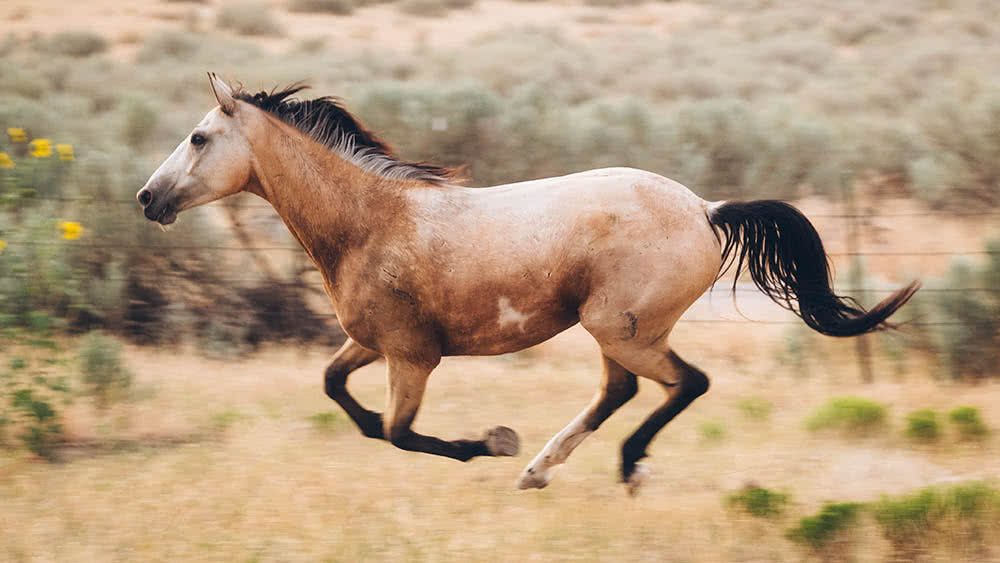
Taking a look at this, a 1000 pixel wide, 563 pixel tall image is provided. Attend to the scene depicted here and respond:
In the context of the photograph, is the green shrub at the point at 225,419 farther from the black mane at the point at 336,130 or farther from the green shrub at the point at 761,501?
the green shrub at the point at 761,501

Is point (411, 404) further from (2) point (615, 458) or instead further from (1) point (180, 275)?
(1) point (180, 275)

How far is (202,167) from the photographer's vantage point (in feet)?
16.0

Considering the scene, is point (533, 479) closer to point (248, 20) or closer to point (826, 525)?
point (826, 525)

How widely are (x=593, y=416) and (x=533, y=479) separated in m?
0.43

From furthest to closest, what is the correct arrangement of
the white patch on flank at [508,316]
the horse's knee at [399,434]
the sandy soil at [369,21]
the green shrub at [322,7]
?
1. the green shrub at [322,7]
2. the sandy soil at [369,21]
3. the horse's knee at [399,434]
4. the white patch on flank at [508,316]

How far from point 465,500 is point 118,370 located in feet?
9.09

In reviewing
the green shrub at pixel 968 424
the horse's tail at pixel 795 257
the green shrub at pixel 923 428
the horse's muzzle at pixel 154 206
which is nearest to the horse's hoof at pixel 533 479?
the horse's tail at pixel 795 257

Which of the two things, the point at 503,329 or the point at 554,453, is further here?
the point at 554,453

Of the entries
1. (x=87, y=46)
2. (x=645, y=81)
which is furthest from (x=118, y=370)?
(x=87, y=46)

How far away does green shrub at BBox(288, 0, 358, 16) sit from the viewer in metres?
30.4

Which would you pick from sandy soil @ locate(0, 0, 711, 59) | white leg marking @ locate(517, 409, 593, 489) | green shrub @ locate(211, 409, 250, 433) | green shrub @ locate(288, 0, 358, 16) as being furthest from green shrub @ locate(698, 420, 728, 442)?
green shrub @ locate(288, 0, 358, 16)

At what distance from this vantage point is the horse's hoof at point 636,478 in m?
5.23

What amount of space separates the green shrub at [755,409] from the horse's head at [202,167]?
344cm

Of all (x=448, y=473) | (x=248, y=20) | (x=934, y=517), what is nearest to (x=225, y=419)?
(x=448, y=473)
